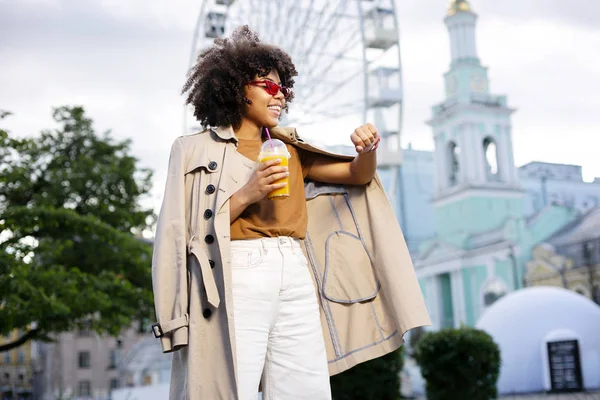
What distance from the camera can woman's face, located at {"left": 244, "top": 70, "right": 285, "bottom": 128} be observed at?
2.83m

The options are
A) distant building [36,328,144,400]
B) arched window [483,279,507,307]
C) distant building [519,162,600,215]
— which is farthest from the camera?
distant building [36,328,144,400]

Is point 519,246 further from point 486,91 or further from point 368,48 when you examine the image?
point 368,48

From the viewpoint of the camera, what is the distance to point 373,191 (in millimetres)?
2926

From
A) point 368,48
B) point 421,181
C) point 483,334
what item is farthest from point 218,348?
point 421,181

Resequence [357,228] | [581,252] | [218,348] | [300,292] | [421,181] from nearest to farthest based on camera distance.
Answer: [218,348] < [300,292] < [357,228] < [581,252] < [421,181]

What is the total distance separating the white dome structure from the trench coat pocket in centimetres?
1626

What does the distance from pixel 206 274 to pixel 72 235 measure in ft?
43.4

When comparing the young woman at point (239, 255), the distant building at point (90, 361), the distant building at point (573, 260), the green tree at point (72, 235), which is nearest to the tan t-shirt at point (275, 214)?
the young woman at point (239, 255)

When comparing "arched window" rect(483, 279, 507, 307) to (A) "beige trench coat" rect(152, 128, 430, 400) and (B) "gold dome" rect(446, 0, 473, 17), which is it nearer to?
(B) "gold dome" rect(446, 0, 473, 17)

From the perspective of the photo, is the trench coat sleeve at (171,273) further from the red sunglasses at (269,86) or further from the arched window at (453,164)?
the arched window at (453,164)

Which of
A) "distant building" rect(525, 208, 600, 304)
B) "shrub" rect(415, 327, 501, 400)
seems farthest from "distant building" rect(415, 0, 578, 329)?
"shrub" rect(415, 327, 501, 400)

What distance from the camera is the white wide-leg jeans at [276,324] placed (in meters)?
2.49

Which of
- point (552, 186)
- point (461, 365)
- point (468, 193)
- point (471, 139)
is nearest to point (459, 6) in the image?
point (471, 139)

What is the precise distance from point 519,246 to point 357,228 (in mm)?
41720
